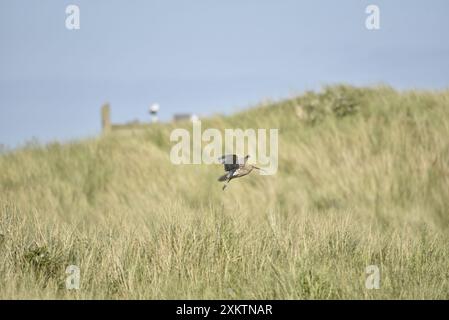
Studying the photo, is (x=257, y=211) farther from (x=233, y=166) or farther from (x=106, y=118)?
(x=106, y=118)

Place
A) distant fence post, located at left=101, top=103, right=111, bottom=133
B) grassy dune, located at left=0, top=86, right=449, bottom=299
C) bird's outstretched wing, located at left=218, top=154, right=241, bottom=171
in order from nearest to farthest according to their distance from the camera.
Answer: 1. grassy dune, located at left=0, top=86, right=449, bottom=299
2. bird's outstretched wing, located at left=218, top=154, right=241, bottom=171
3. distant fence post, located at left=101, top=103, right=111, bottom=133

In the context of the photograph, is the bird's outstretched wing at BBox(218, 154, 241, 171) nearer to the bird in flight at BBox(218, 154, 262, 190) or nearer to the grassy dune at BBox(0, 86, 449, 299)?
the bird in flight at BBox(218, 154, 262, 190)

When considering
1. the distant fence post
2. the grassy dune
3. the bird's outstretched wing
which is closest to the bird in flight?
the bird's outstretched wing

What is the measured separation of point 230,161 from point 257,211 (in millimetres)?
5497

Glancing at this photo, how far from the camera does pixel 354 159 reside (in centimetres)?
1407

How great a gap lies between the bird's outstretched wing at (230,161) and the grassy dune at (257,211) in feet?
2.28

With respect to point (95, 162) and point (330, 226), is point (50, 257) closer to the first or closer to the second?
point (330, 226)

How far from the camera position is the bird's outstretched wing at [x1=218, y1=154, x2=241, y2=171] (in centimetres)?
637

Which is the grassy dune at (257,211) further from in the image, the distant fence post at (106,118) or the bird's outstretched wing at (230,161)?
the distant fence post at (106,118)

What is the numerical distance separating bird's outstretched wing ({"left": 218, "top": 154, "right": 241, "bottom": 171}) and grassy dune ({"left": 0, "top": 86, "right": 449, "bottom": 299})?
69 centimetres

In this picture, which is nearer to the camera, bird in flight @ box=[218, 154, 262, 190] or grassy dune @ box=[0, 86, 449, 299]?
grassy dune @ box=[0, 86, 449, 299]

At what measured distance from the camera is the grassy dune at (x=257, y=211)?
6.01 meters
